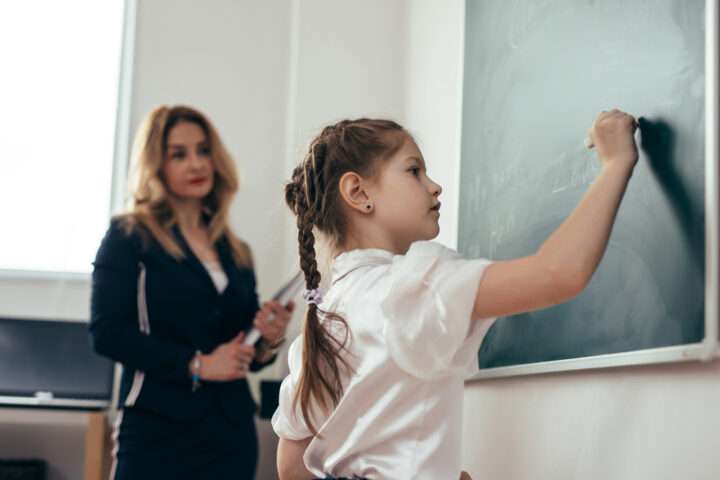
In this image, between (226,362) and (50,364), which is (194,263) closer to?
(226,362)

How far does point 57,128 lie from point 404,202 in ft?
8.94

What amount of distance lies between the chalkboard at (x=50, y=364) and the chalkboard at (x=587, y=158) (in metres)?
1.73

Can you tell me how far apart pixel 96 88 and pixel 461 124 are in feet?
7.03

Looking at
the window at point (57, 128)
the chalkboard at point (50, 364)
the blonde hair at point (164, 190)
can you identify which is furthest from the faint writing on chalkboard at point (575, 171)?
the window at point (57, 128)

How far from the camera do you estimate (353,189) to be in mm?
1239

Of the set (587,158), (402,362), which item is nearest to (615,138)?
(587,158)

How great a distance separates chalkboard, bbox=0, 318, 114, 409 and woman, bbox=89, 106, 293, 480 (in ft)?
3.08

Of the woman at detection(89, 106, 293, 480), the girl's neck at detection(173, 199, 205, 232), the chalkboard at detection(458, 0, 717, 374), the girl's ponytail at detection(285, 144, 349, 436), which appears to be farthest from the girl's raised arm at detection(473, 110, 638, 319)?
the girl's neck at detection(173, 199, 205, 232)

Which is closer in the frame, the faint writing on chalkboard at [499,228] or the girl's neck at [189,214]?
the faint writing on chalkboard at [499,228]

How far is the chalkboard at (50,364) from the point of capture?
9.84 ft

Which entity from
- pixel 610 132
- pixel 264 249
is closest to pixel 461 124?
pixel 610 132

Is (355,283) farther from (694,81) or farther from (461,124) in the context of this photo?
(461,124)

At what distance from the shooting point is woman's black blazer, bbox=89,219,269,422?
2086mm

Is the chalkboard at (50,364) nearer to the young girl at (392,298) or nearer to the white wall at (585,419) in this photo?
the white wall at (585,419)
